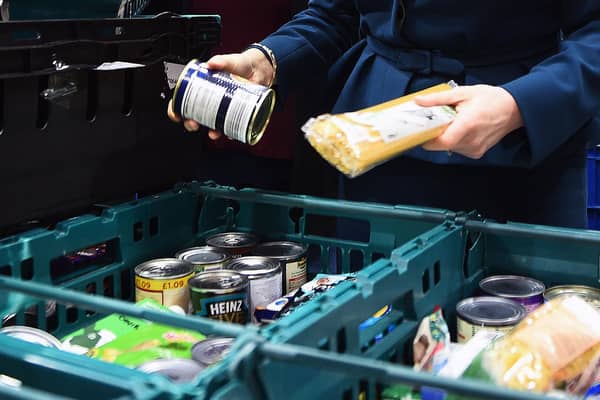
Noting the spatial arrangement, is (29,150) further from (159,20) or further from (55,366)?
(55,366)

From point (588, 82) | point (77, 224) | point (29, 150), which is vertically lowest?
point (77, 224)

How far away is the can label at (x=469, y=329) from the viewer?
1.12 metres

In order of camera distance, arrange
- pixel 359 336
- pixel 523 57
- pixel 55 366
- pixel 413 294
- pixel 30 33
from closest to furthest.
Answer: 1. pixel 55 366
2. pixel 359 336
3. pixel 413 294
4. pixel 30 33
5. pixel 523 57

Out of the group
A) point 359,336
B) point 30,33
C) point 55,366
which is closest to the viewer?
point 55,366

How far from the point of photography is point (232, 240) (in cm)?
157

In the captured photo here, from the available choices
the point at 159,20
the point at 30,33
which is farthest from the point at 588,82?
the point at 30,33

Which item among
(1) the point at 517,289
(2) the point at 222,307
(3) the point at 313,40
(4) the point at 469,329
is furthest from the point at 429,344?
(3) the point at 313,40

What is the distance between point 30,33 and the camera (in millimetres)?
1253

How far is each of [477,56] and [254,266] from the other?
0.53 metres

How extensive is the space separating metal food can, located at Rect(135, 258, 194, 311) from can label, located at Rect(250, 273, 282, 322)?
11 cm

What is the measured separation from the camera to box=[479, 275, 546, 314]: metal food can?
121cm

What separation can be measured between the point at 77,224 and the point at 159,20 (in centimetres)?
42

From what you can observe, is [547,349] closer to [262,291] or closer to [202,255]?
[262,291]

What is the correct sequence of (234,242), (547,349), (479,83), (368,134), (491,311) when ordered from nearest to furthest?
(547,349), (368,134), (491,311), (479,83), (234,242)
